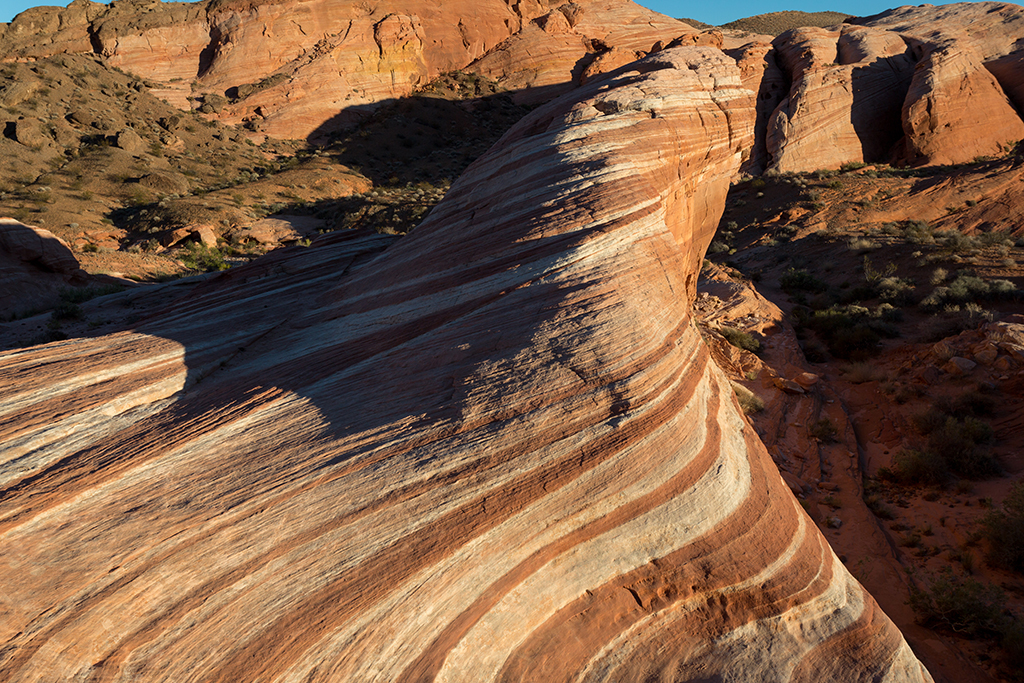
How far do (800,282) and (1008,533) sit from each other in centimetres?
1244

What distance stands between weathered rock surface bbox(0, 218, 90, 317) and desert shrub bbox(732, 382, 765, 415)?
51.2 feet

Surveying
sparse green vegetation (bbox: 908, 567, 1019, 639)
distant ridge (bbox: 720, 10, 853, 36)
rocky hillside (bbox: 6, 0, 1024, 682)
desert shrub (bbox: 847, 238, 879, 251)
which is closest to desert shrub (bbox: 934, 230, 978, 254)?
rocky hillside (bbox: 6, 0, 1024, 682)

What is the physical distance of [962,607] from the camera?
526 centimetres

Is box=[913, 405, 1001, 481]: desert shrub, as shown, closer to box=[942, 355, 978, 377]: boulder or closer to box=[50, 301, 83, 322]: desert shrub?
box=[942, 355, 978, 377]: boulder

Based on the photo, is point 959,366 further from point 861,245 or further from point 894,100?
point 894,100

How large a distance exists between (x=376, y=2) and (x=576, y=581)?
53.2 metres

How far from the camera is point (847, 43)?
3019cm

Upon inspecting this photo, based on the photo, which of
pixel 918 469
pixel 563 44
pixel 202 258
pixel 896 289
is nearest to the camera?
pixel 918 469

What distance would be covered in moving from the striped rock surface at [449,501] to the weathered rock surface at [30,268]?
8766 millimetres

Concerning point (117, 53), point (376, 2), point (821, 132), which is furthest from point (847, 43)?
point (117, 53)

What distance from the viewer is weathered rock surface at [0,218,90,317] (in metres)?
11.8

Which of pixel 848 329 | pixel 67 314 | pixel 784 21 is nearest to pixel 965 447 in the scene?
pixel 848 329

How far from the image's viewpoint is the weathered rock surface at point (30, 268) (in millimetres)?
11805

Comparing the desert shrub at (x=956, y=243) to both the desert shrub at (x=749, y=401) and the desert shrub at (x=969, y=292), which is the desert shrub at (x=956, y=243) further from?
the desert shrub at (x=749, y=401)
